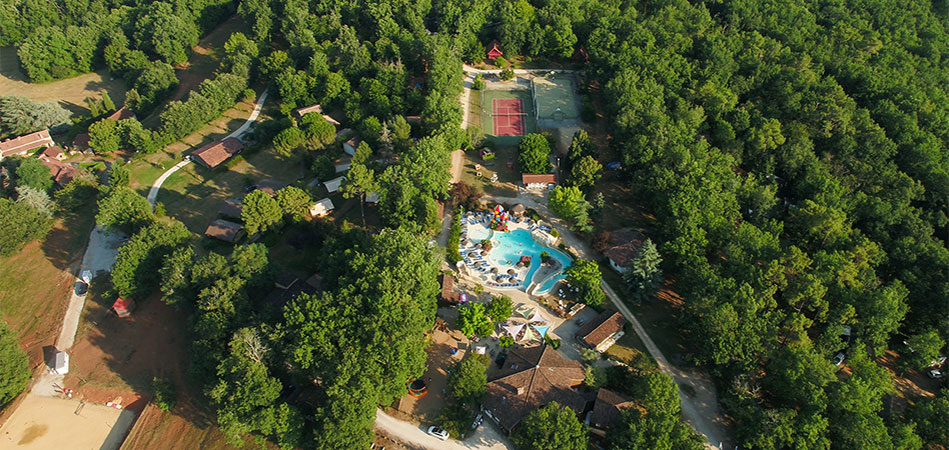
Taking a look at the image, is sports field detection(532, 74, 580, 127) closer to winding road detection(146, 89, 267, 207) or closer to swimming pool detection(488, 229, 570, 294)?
swimming pool detection(488, 229, 570, 294)

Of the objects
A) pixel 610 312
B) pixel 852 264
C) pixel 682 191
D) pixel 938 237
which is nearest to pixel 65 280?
pixel 610 312

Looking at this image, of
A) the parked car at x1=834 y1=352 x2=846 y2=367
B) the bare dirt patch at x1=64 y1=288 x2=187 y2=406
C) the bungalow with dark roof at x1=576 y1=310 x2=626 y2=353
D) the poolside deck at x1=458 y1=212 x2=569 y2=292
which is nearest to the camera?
Answer: the parked car at x1=834 y1=352 x2=846 y2=367

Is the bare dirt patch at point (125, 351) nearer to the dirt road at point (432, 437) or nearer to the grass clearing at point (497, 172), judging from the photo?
the dirt road at point (432, 437)

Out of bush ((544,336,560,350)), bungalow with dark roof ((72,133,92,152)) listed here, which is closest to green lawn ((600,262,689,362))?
bush ((544,336,560,350))

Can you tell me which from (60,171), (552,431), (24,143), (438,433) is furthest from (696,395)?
(24,143)

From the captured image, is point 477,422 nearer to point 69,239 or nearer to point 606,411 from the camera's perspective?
point 606,411

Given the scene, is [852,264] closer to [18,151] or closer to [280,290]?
[280,290]
